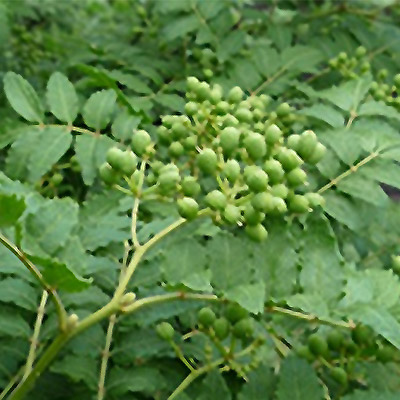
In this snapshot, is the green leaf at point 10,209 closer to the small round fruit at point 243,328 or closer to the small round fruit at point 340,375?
the small round fruit at point 243,328

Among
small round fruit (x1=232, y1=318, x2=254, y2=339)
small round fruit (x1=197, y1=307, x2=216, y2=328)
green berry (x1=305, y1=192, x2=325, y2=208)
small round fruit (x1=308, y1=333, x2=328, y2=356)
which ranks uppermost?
green berry (x1=305, y1=192, x2=325, y2=208)

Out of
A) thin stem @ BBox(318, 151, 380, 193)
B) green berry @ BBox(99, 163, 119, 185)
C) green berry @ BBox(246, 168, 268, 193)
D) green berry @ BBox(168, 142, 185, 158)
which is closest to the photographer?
green berry @ BBox(246, 168, 268, 193)

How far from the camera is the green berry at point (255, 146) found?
107 cm

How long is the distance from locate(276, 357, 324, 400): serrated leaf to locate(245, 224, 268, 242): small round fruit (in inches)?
8.3

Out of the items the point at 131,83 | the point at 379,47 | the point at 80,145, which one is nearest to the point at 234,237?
the point at 80,145

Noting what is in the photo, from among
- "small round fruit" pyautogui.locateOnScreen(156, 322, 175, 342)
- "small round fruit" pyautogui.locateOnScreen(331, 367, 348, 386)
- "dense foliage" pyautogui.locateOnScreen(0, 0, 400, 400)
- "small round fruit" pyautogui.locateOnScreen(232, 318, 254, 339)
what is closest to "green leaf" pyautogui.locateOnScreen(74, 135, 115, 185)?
"dense foliage" pyautogui.locateOnScreen(0, 0, 400, 400)

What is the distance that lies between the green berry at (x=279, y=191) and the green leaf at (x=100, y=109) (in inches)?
23.4

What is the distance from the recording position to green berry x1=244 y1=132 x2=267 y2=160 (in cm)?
107

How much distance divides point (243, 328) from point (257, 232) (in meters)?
0.17

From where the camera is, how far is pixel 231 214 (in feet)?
3.22

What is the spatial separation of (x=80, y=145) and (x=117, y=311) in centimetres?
56

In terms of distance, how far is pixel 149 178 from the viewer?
3.95ft

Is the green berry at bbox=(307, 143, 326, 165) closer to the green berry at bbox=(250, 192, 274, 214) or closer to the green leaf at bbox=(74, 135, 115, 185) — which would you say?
the green berry at bbox=(250, 192, 274, 214)

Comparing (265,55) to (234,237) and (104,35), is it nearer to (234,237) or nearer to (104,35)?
(104,35)
